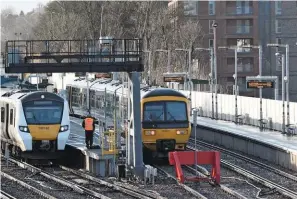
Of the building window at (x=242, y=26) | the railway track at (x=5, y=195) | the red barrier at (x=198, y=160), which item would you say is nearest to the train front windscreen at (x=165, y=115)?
the red barrier at (x=198, y=160)

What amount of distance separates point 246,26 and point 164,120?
56025 mm

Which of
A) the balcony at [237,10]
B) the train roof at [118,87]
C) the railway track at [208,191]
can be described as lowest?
the railway track at [208,191]

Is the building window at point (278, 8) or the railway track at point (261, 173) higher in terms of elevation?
the building window at point (278, 8)

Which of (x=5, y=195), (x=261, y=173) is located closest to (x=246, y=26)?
(x=261, y=173)

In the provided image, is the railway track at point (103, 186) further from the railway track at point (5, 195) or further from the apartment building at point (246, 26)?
the apartment building at point (246, 26)

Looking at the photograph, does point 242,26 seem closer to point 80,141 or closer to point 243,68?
point 243,68

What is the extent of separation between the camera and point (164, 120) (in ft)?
106

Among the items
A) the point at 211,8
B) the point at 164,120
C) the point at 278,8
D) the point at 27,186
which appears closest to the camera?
the point at 27,186

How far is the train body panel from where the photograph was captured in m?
32.2

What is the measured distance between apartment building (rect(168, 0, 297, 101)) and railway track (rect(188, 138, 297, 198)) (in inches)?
1901

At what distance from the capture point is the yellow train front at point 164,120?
32.2 m

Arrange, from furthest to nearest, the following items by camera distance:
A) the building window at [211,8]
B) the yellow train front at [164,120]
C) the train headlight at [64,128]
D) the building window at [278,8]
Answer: the building window at [278,8]
the building window at [211,8]
the train headlight at [64,128]
the yellow train front at [164,120]

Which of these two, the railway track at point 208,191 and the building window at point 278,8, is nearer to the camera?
the railway track at point 208,191

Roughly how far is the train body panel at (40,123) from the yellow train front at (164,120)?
118 inches
